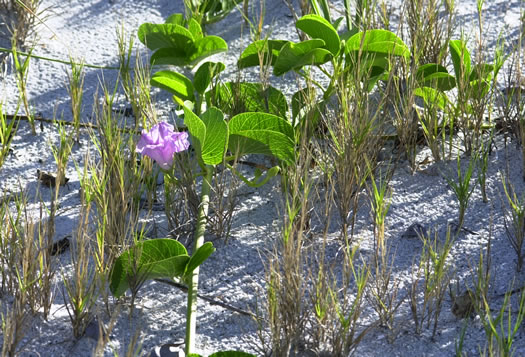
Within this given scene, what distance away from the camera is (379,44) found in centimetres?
202

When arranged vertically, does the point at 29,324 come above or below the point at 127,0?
below

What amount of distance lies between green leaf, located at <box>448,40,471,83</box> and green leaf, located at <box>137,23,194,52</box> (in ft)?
2.38

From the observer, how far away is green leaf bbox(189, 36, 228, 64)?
2277mm

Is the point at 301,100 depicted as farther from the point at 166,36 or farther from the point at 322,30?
the point at 166,36

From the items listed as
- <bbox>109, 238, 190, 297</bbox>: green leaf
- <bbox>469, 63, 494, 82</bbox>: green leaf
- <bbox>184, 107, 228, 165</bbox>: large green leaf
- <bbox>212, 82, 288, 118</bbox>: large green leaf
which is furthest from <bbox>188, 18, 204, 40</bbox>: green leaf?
<bbox>109, 238, 190, 297</bbox>: green leaf

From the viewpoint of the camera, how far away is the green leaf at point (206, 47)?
89.7 inches

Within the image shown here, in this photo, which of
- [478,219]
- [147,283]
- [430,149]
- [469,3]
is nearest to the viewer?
[147,283]

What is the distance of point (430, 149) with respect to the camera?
2033 millimetres

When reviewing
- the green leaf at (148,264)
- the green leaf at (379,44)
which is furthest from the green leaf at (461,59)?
the green leaf at (148,264)

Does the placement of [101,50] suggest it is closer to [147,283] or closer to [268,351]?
[147,283]

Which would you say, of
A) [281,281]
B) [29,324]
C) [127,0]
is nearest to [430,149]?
[281,281]

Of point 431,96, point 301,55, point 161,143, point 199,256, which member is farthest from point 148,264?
point 431,96

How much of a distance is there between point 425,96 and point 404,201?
308 mm

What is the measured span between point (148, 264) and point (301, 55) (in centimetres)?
77
